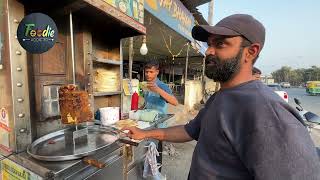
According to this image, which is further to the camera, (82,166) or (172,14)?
(172,14)

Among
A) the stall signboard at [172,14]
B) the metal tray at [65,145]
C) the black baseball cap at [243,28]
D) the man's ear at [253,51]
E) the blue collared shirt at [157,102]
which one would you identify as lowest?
the metal tray at [65,145]

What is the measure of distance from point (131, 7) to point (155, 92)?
4.17ft

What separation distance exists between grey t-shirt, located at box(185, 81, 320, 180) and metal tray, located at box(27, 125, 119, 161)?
0.81 m

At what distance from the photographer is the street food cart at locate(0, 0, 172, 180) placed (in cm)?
143

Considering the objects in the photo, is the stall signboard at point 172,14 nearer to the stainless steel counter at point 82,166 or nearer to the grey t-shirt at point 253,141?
the stainless steel counter at point 82,166

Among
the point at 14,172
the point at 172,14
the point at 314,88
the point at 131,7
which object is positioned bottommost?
the point at 314,88

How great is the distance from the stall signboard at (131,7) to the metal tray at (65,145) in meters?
1.22

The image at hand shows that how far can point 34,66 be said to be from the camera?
6.14ft

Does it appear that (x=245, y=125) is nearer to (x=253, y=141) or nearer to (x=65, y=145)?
(x=253, y=141)

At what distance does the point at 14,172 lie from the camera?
56.6 inches

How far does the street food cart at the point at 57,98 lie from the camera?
1426 mm

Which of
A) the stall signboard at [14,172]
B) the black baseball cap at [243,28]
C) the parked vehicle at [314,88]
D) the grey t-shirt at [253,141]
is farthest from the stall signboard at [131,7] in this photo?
the parked vehicle at [314,88]

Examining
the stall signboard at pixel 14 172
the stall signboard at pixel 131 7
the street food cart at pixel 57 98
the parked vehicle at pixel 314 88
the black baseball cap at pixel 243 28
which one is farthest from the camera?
the parked vehicle at pixel 314 88

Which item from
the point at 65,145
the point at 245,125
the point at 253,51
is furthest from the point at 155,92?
the point at 245,125
